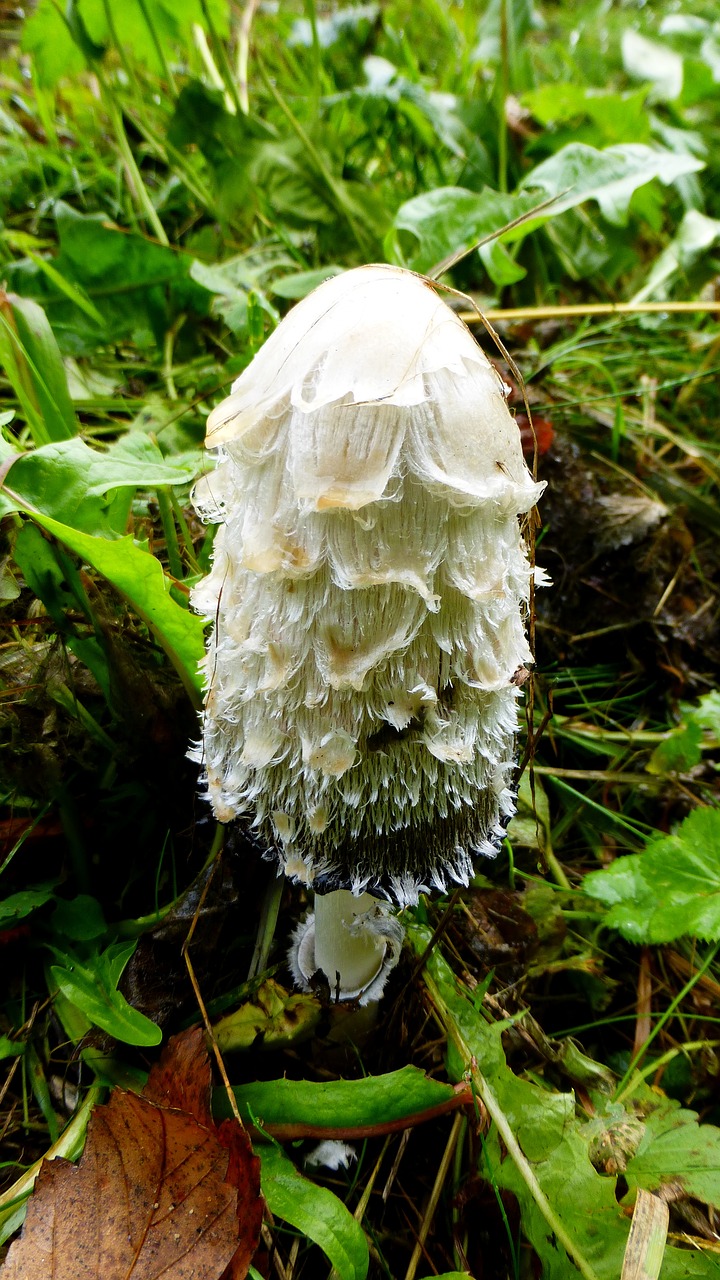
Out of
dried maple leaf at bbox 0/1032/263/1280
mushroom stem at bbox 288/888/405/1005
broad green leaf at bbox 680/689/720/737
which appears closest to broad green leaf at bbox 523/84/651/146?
broad green leaf at bbox 680/689/720/737

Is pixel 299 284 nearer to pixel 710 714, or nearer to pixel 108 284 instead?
pixel 108 284

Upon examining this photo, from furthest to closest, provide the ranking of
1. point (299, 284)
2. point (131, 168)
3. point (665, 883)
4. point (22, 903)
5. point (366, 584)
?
point (131, 168) < point (299, 284) < point (665, 883) < point (22, 903) < point (366, 584)

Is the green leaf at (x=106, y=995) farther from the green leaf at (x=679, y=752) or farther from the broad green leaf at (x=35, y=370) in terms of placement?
the green leaf at (x=679, y=752)

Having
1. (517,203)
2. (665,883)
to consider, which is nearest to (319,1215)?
(665,883)

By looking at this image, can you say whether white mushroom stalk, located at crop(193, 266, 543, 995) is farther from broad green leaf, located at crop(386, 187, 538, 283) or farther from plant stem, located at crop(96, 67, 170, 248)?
plant stem, located at crop(96, 67, 170, 248)

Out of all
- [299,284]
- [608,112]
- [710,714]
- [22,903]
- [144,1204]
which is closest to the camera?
[144,1204]

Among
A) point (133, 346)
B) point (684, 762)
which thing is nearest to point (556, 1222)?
point (684, 762)

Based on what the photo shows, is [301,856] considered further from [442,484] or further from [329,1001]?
[442,484]

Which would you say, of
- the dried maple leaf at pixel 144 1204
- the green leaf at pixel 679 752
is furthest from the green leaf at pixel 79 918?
the green leaf at pixel 679 752
